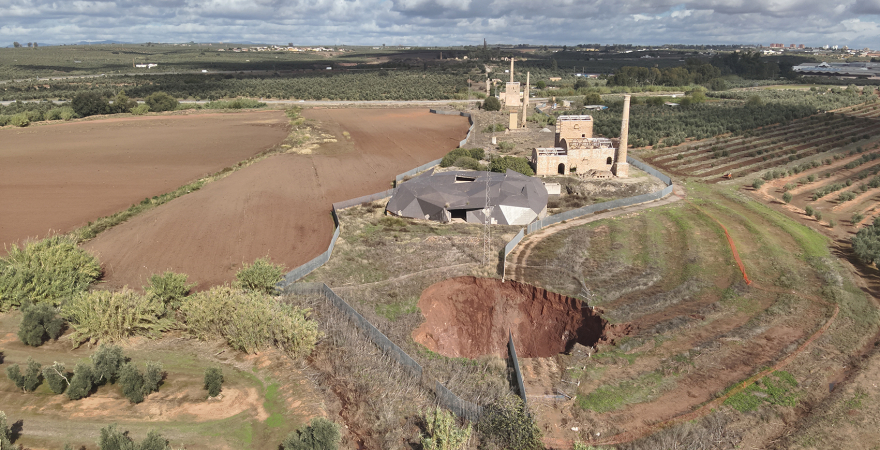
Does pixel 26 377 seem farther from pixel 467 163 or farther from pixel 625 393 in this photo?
pixel 467 163

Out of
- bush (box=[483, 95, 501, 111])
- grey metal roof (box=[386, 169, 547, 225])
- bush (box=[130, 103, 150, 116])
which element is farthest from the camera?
bush (box=[483, 95, 501, 111])

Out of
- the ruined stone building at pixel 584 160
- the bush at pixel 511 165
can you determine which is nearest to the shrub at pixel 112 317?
the bush at pixel 511 165

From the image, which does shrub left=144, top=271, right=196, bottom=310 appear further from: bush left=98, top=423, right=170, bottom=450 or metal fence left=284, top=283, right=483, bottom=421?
bush left=98, top=423, right=170, bottom=450

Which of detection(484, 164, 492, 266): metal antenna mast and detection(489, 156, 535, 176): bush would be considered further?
detection(489, 156, 535, 176): bush

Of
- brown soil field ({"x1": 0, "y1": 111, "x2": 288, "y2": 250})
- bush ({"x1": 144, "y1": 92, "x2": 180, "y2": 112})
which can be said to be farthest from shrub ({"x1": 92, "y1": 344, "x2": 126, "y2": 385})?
bush ({"x1": 144, "y1": 92, "x2": 180, "y2": 112})

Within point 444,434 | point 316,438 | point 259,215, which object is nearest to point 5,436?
point 316,438

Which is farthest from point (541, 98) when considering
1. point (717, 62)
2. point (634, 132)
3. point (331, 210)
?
point (717, 62)
